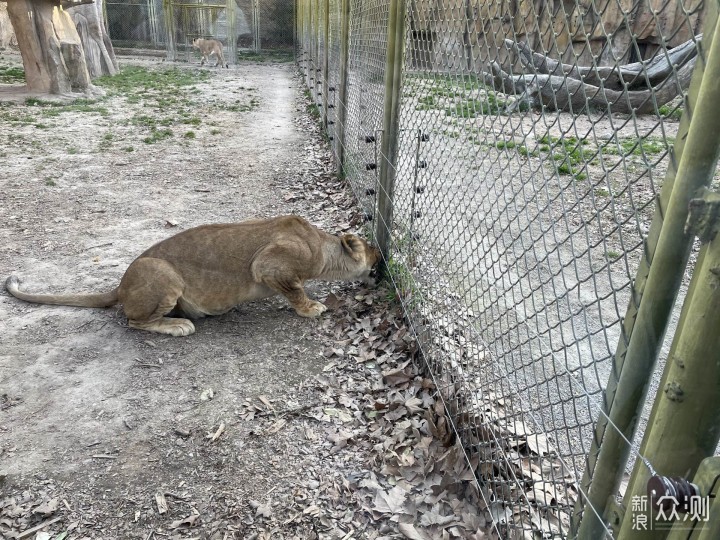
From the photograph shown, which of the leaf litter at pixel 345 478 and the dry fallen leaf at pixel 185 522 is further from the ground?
the leaf litter at pixel 345 478

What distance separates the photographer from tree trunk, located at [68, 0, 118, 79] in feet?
55.7

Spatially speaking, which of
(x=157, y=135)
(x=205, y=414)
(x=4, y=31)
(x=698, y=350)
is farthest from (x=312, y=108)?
(x=4, y=31)

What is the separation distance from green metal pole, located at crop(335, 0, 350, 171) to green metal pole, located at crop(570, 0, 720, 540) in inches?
260

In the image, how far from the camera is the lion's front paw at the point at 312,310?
493 cm

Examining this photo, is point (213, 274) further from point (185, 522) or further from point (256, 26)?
point (256, 26)

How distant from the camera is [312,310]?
4.94m

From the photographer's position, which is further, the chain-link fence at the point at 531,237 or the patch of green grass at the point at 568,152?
the patch of green grass at the point at 568,152

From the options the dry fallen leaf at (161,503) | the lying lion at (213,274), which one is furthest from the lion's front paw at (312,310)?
the dry fallen leaf at (161,503)

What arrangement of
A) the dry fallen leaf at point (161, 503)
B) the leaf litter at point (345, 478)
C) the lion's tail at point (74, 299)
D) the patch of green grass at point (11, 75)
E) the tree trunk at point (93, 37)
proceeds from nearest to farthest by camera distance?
the leaf litter at point (345, 478) → the dry fallen leaf at point (161, 503) → the lion's tail at point (74, 299) → the patch of green grass at point (11, 75) → the tree trunk at point (93, 37)

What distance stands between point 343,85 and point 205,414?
5.40m

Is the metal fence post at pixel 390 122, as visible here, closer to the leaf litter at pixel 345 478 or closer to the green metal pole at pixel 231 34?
the leaf litter at pixel 345 478

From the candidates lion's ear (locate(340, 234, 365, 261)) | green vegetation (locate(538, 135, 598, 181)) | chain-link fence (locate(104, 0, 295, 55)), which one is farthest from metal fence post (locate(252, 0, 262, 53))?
lion's ear (locate(340, 234, 365, 261))

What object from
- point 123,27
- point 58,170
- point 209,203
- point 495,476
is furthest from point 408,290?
point 123,27

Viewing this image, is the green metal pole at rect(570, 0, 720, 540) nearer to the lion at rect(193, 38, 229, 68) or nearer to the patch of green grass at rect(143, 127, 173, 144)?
the patch of green grass at rect(143, 127, 173, 144)
